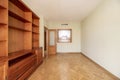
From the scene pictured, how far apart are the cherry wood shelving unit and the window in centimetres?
366

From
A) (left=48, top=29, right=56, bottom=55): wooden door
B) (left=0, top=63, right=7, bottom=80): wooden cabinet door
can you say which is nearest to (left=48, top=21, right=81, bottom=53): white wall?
(left=48, top=29, right=56, bottom=55): wooden door

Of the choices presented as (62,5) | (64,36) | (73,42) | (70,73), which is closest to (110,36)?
(70,73)

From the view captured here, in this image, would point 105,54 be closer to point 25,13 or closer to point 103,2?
point 103,2

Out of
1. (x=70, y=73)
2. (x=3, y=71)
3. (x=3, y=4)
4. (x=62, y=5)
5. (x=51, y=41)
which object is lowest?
(x=70, y=73)

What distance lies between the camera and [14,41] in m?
3.67

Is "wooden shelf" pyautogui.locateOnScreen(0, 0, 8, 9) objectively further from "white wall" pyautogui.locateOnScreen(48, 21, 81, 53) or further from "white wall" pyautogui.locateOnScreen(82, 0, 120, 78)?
"white wall" pyautogui.locateOnScreen(48, 21, 81, 53)

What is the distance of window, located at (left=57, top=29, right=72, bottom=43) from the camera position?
364 inches

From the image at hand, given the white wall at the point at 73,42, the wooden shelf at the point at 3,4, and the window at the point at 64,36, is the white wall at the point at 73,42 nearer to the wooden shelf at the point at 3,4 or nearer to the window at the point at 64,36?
the window at the point at 64,36

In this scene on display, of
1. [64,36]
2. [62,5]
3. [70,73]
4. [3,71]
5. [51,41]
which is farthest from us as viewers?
[64,36]

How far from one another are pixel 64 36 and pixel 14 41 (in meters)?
5.92

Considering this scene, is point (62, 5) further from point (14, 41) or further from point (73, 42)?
point (73, 42)

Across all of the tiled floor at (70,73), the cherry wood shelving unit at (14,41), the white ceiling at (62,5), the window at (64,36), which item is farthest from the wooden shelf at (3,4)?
the window at (64,36)

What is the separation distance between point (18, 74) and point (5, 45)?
900mm

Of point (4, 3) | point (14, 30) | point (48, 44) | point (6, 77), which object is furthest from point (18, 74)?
point (48, 44)
